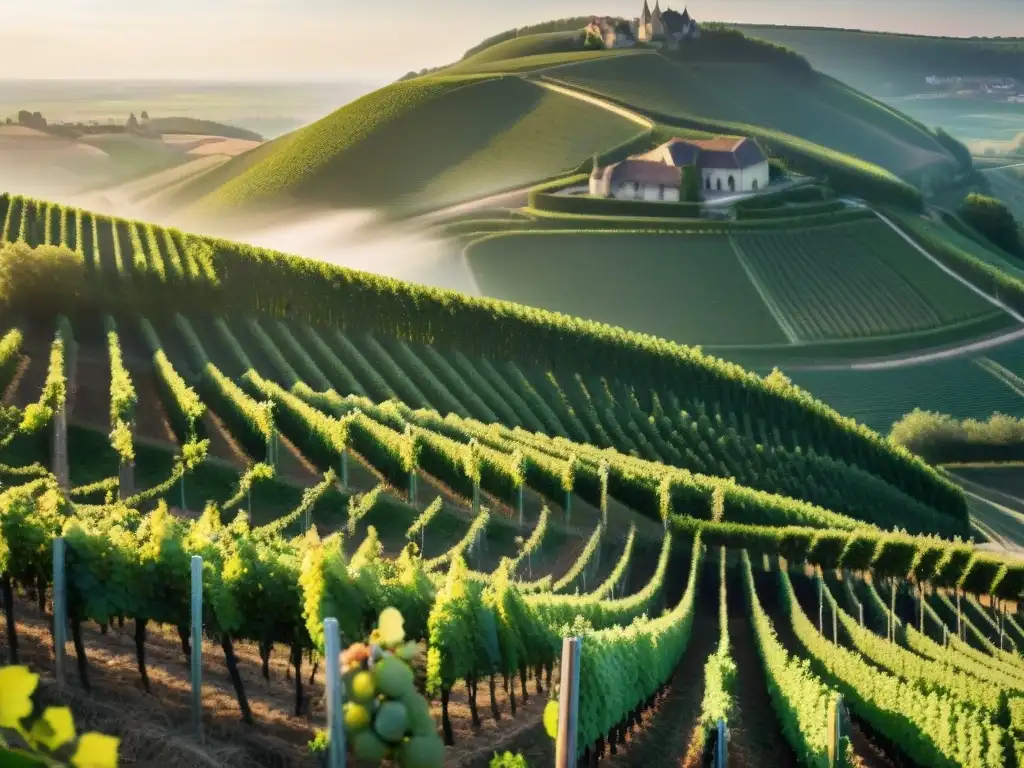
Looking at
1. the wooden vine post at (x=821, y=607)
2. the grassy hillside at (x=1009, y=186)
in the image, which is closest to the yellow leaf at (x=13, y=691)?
the wooden vine post at (x=821, y=607)

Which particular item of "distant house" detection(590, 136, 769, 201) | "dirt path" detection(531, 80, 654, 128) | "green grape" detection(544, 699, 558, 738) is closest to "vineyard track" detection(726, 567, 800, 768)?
"green grape" detection(544, 699, 558, 738)

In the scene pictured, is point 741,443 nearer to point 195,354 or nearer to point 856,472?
point 856,472

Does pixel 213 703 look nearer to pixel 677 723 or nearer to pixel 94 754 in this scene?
pixel 677 723

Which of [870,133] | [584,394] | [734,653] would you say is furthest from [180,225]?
[734,653]

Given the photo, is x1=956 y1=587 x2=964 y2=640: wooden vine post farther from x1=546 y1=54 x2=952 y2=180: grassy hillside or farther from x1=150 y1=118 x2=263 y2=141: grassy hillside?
x1=546 y1=54 x2=952 y2=180: grassy hillside

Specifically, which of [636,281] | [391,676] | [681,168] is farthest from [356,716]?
[681,168]

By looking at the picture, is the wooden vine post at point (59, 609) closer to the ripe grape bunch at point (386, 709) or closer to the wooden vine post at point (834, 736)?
the ripe grape bunch at point (386, 709)

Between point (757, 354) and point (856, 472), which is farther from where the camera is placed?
point (757, 354)
